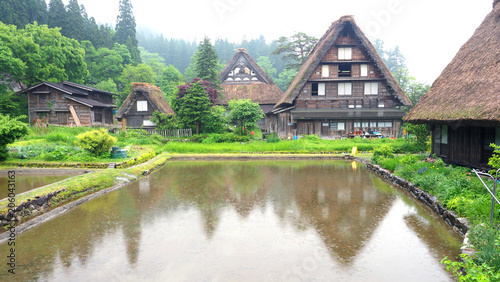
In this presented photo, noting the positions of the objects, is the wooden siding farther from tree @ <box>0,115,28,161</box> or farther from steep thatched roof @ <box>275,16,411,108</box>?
tree @ <box>0,115,28,161</box>

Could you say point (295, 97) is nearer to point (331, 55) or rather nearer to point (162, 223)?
point (331, 55)

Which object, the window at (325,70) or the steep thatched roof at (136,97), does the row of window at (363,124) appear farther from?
the steep thatched roof at (136,97)

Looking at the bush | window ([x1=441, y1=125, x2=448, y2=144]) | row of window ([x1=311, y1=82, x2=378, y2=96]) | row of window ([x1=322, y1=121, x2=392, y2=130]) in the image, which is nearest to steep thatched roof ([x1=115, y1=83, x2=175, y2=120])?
the bush

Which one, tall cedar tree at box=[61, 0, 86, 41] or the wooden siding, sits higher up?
tall cedar tree at box=[61, 0, 86, 41]

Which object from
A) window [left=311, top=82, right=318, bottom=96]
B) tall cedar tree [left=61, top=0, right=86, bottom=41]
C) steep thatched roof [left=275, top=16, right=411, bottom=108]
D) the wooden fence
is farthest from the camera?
tall cedar tree [left=61, top=0, right=86, bottom=41]

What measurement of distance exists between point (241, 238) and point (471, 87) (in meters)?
10.6

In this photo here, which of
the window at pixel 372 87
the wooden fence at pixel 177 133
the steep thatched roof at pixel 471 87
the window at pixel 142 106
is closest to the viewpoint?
the steep thatched roof at pixel 471 87

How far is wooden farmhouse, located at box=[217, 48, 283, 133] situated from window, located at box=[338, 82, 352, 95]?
831cm

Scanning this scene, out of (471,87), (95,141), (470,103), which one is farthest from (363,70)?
(95,141)

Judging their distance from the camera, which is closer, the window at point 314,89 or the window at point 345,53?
the window at point 345,53

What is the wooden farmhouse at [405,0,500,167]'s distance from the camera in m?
10.4

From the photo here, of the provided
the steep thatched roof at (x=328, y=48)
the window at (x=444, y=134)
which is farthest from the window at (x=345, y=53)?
the window at (x=444, y=134)

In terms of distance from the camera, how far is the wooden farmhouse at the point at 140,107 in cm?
3191

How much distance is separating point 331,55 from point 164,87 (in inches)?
1217
